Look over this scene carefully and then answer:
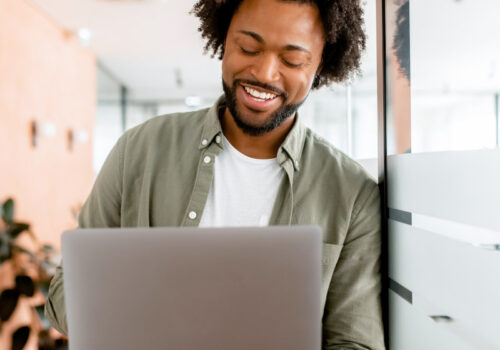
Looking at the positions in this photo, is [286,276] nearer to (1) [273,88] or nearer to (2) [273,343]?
(2) [273,343]

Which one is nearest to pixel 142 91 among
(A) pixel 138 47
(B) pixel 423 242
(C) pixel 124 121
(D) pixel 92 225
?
(C) pixel 124 121

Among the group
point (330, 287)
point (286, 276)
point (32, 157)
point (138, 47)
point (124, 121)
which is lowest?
point (330, 287)

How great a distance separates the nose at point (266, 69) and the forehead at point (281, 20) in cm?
4

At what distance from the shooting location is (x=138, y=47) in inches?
184

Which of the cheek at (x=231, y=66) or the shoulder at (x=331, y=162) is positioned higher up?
the cheek at (x=231, y=66)

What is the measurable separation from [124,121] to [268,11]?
20.0ft

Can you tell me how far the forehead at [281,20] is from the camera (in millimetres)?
997

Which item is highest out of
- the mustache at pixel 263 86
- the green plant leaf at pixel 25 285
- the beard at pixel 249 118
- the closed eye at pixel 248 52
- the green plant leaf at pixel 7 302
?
the closed eye at pixel 248 52

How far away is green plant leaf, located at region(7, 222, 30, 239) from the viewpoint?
2598mm

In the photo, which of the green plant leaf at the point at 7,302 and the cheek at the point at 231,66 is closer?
the cheek at the point at 231,66

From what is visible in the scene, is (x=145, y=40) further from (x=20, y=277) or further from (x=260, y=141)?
(x=260, y=141)

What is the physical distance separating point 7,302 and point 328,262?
2.27 metres

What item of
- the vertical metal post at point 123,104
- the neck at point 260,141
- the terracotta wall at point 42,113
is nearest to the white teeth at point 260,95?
the neck at point 260,141

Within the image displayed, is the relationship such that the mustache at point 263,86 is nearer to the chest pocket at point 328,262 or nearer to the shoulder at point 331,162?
the shoulder at point 331,162
